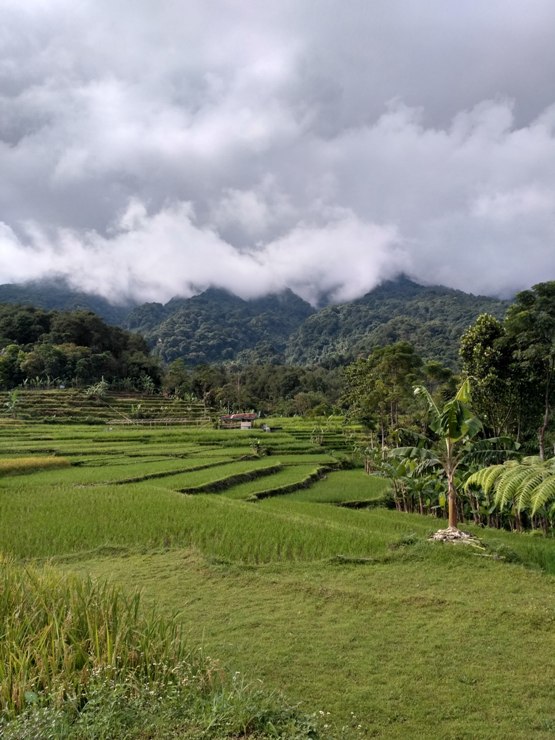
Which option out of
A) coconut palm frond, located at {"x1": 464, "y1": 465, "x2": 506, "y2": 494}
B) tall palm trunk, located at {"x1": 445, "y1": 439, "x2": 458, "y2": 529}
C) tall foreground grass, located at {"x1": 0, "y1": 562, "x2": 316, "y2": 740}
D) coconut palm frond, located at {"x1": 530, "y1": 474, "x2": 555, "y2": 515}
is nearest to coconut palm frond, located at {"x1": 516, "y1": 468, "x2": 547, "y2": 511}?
coconut palm frond, located at {"x1": 530, "y1": 474, "x2": 555, "y2": 515}

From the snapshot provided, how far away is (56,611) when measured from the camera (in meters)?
4.57

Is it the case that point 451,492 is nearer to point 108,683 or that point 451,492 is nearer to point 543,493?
point 543,493

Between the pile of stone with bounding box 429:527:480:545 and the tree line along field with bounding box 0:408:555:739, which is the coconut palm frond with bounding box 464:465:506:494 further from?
the pile of stone with bounding box 429:527:480:545

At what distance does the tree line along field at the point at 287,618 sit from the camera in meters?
3.64

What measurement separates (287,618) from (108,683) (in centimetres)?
318

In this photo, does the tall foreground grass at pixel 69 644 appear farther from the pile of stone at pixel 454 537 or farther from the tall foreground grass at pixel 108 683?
the pile of stone at pixel 454 537

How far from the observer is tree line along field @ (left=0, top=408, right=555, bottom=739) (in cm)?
364

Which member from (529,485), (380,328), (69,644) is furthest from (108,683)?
(380,328)

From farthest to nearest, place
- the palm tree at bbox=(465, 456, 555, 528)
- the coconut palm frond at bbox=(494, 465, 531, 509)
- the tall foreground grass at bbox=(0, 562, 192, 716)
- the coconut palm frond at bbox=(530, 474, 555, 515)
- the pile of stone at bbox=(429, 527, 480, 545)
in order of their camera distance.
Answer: the pile of stone at bbox=(429, 527, 480, 545) → the coconut palm frond at bbox=(494, 465, 531, 509) → the palm tree at bbox=(465, 456, 555, 528) → the coconut palm frond at bbox=(530, 474, 555, 515) → the tall foreground grass at bbox=(0, 562, 192, 716)

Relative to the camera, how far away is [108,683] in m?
A: 3.66

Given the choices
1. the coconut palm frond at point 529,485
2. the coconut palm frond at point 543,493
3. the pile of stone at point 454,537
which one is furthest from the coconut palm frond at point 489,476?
the pile of stone at point 454,537

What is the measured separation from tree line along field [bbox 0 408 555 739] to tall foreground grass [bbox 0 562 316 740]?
18 millimetres

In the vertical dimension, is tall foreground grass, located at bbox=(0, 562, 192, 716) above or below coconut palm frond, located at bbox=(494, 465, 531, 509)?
below

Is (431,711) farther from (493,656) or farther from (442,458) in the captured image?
(442,458)
